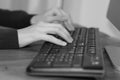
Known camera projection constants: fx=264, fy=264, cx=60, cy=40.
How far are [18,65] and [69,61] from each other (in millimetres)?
160

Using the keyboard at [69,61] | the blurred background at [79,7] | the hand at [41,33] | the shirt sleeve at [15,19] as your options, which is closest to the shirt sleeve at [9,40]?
the hand at [41,33]

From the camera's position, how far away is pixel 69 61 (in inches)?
25.8

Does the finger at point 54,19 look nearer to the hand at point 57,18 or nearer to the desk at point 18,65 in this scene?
the hand at point 57,18

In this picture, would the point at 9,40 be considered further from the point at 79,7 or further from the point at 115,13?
the point at 79,7

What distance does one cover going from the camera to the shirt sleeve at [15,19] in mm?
1540

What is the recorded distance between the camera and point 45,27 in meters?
0.94

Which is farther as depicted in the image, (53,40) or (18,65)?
(53,40)

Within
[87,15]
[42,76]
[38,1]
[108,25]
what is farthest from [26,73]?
[38,1]

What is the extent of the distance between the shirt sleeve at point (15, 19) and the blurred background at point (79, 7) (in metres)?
0.53

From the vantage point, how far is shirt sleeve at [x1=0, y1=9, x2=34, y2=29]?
1540 millimetres

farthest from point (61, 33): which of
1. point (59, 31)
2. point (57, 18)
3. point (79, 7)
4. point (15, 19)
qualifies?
point (79, 7)

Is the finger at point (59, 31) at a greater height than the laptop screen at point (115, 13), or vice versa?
the laptop screen at point (115, 13)

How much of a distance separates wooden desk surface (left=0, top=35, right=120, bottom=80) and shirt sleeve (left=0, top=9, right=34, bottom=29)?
60 centimetres

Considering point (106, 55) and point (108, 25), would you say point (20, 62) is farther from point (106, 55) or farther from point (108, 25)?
point (108, 25)
